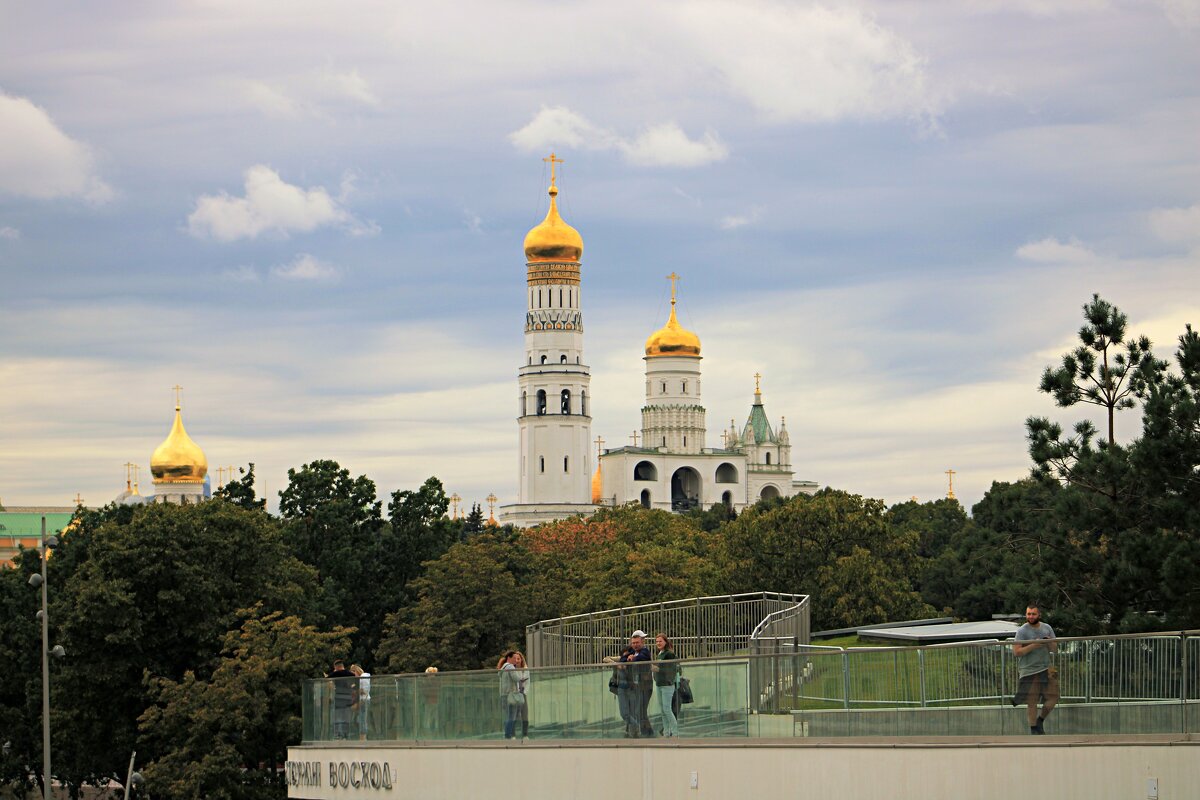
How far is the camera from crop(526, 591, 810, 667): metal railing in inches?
1208

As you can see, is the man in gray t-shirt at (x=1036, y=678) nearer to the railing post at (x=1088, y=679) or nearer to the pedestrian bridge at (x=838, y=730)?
the pedestrian bridge at (x=838, y=730)

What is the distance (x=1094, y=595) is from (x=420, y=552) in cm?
3942

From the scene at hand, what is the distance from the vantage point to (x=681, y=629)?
3484 cm

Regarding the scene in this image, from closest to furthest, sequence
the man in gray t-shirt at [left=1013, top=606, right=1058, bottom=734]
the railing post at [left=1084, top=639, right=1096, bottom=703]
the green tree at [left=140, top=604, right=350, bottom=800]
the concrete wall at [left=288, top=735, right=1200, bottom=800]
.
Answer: the concrete wall at [left=288, top=735, right=1200, bottom=800]
the railing post at [left=1084, top=639, right=1096, bottom=703]
the man in gray t-shirt at [left=1013, top=606, right=1058, bottom=734]
the green tree at [left=140, top=604, right=350, bottom=800]

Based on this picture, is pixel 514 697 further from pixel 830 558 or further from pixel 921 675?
pixel 830 558

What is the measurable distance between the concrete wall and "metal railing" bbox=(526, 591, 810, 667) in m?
3.67

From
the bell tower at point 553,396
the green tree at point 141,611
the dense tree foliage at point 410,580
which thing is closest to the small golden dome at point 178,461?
the bell tower at point 553,396

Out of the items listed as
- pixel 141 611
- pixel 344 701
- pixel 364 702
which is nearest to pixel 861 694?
pixel 364 702

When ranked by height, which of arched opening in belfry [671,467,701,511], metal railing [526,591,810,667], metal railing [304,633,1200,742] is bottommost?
metal railing [304,633,1200,742]

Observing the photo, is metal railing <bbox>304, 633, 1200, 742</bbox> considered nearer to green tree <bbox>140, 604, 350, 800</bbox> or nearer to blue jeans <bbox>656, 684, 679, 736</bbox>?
blue jeans <bbox>656, 684, 679, 736</bbox>

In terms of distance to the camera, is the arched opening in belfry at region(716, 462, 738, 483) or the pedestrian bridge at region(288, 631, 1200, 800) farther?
the arched opening in belfry at region(716, 462, 738, 483)

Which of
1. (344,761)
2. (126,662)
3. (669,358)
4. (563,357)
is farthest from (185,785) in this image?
(669,358)

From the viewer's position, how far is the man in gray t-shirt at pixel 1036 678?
61.1 feet

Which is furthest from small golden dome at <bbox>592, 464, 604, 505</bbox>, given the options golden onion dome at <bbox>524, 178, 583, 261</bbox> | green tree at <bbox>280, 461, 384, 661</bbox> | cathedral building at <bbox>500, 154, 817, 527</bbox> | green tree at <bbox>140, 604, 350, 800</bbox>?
green tree at <bbox>140, 604, 350, 800</bbox>
